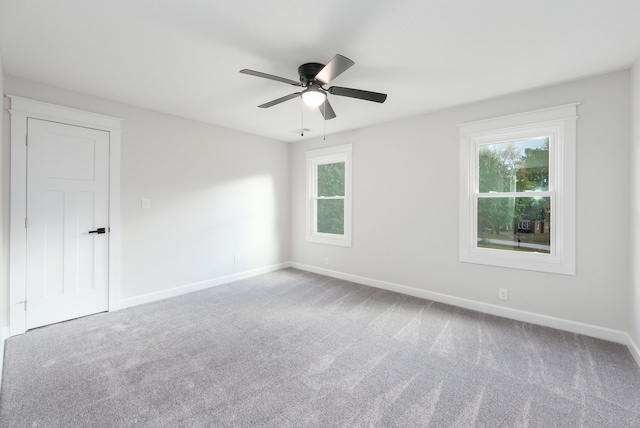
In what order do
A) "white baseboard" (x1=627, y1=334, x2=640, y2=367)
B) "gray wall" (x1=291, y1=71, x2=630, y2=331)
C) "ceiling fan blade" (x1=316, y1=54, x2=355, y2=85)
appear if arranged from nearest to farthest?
"ceiling fan blade" (x1=316, y1=54, x2=355, y2=85) < "white baseboard" (x1=627, y1=334, x2=640, y2=367) < "gray wall" (x1=291, y1=71, x2=630, y2=331)

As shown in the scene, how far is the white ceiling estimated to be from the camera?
175 cm

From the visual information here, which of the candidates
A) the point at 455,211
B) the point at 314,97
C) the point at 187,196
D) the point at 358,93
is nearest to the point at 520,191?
the point at 455,211

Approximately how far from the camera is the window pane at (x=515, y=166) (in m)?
2.97

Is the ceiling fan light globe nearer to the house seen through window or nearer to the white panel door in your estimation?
the house seen through window

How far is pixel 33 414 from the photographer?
1.68 m

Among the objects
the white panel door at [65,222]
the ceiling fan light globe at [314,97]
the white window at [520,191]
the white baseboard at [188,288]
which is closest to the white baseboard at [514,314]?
the white window at [520,191]

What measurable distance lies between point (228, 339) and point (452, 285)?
2671 millimetres

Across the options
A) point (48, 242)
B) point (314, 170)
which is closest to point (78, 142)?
point (48, 242)

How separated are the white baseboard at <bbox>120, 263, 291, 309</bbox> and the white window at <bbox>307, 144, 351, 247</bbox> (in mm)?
1126

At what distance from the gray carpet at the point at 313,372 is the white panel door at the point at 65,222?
→ 0.26 meters

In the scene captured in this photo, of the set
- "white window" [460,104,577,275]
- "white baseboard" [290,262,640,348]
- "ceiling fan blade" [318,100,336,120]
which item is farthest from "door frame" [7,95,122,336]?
"white window" [460,104,577,275]

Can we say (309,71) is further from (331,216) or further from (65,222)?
(65,222)

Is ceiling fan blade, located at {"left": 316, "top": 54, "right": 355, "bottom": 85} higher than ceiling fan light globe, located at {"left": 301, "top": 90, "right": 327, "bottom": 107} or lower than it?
higher

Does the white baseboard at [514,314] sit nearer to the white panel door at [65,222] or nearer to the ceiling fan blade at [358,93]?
the ceiling fan blade at [358,93]
